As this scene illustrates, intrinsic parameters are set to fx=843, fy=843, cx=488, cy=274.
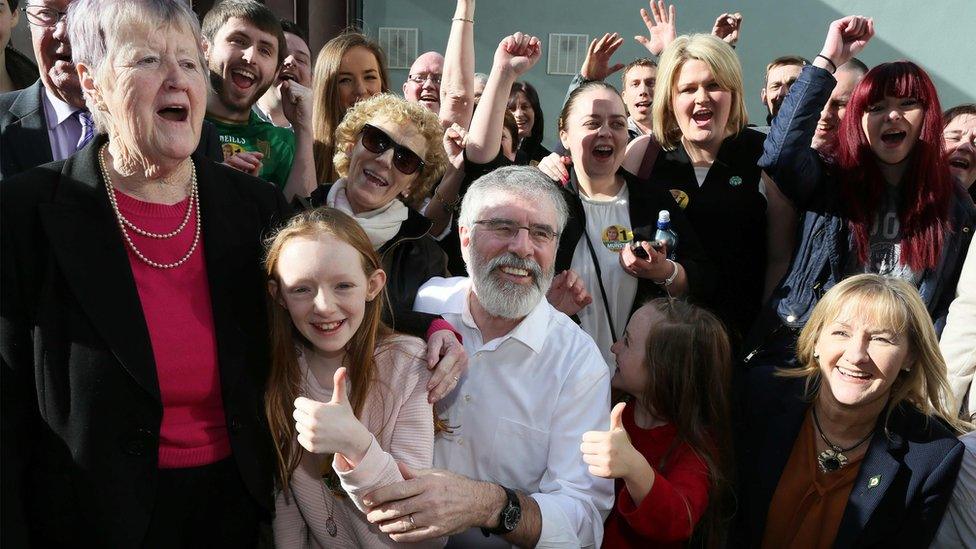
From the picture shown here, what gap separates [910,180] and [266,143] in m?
2.80

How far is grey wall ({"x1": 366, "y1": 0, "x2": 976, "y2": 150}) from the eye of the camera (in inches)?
454

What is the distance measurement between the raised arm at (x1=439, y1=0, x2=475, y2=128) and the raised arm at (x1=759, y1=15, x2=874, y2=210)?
5.14 ft

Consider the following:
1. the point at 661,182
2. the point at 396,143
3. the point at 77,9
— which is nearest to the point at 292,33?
the point at 396,143

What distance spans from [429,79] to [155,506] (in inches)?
141

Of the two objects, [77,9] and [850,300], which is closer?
[77,9]

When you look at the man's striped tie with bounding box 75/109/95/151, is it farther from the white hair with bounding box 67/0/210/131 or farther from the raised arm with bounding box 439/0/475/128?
the raised arm with bounding box 439/0/475/128

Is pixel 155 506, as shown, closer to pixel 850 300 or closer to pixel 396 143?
pixel 396 143

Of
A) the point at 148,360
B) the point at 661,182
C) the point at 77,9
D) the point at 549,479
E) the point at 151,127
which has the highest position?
the point at 77,9

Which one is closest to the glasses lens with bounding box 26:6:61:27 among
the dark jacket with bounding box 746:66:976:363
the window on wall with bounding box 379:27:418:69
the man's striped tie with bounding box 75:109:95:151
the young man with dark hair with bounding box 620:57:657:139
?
the man's striped tie with bounding box 75:109:95:151

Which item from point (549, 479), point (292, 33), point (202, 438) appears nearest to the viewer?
point (202, 438)

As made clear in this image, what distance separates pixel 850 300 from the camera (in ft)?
9.45

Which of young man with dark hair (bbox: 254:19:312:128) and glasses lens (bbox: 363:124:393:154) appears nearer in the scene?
glasses lens (bbox: 363:124:393:154)

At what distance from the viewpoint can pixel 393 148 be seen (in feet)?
11.2

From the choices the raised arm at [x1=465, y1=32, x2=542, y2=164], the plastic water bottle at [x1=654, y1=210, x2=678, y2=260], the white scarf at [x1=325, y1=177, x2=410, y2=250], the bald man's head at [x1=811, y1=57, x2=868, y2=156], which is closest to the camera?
the white scarf at [x1=325, y1=177, x2=410, y2=250]
